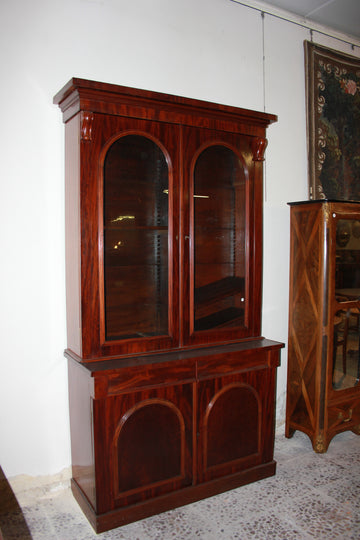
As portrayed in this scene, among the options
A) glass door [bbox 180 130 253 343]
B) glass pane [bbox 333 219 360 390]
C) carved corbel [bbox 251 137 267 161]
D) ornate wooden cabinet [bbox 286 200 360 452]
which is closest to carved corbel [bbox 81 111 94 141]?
glass door [bbox 180 130 253 343]

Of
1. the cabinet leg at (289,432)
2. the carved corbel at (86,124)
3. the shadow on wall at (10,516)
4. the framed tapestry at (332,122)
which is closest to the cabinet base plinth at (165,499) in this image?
the shadow on wall at (10,516)

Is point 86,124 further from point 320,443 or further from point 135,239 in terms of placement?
point 320,443

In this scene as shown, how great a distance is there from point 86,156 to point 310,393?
2059mm

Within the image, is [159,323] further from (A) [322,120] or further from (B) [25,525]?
(A) [322,120]

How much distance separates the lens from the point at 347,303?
2736 millimetres

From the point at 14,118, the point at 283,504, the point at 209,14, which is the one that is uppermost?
the point at 209,14

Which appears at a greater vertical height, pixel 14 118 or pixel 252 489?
pixel 14 118

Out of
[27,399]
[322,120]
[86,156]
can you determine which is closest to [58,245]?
[86,156]

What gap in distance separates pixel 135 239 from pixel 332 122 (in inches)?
80.1

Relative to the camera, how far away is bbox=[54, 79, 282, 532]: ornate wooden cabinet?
188cm

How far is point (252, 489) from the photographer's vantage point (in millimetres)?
2264

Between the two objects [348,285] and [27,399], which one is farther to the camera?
[348,285]

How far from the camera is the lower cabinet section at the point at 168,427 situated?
6.17 feet

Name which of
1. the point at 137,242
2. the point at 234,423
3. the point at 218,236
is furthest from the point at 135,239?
the point at 234,423
